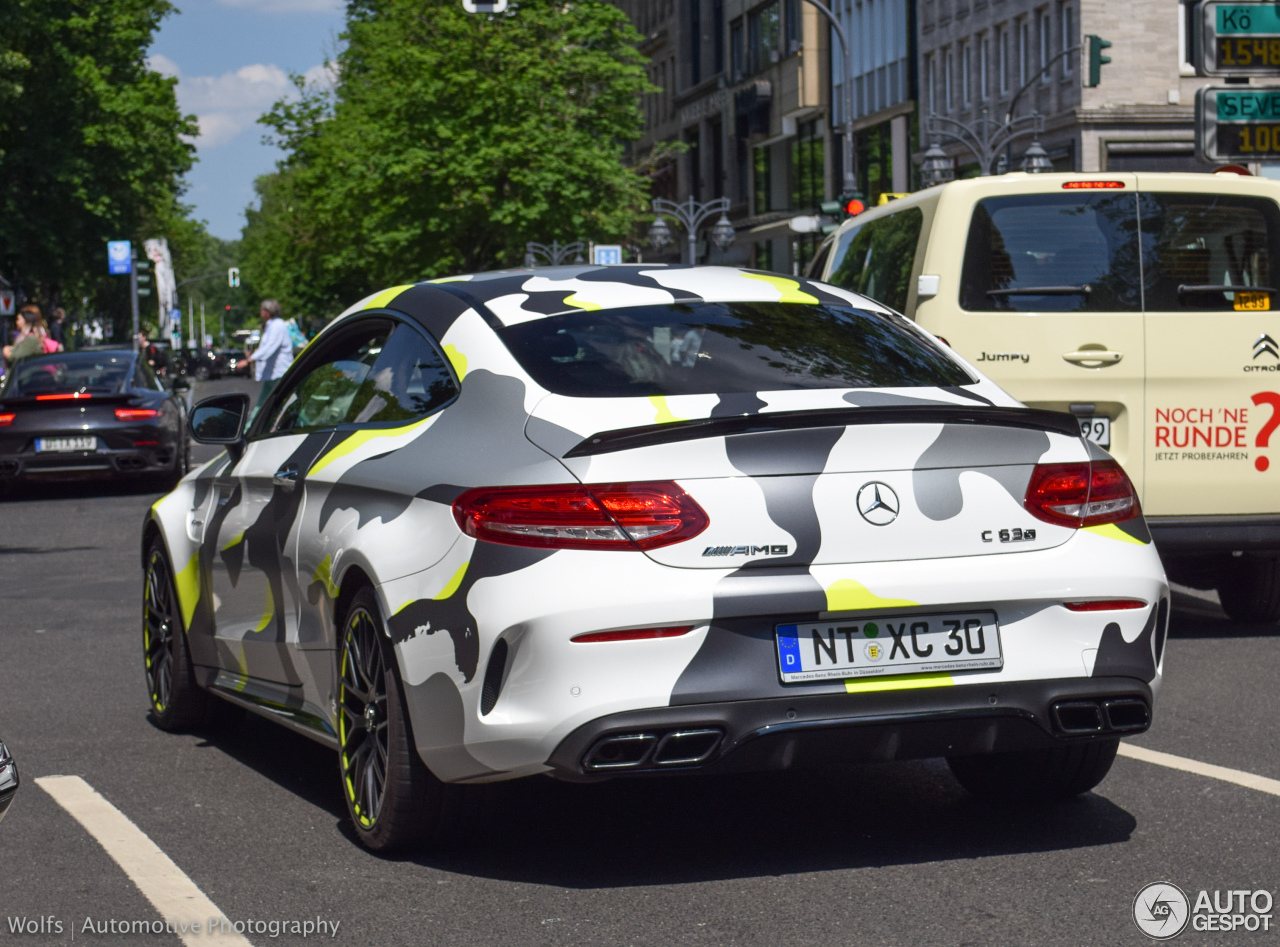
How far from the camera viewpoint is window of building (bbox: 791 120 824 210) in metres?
64.4

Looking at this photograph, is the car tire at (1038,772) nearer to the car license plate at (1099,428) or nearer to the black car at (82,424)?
the car license plate at (1099,428)

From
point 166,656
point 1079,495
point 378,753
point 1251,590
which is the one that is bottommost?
point 1251,590

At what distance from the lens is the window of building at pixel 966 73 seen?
52.1m

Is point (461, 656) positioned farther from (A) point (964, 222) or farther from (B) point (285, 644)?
(A) point (964, 222)

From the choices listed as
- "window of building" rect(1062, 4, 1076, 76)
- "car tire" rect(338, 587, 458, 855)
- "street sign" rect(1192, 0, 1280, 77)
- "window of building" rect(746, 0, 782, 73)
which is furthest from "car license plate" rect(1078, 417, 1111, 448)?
"window of building" rect(746, 0, 782, 73)

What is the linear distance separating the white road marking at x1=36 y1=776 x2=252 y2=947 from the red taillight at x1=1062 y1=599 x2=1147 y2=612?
6.65 ft

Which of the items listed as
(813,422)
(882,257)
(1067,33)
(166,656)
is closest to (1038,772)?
(813,422)

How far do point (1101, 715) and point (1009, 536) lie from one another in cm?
49

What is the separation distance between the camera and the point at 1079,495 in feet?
16.4

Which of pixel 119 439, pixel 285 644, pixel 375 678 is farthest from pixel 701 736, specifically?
pixel 119 439

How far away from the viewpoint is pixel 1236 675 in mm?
8102

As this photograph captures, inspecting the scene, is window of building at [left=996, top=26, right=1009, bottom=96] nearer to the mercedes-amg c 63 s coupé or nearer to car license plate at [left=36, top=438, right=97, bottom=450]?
car license plate at [left=36, top=438, right=97, bottom=450]

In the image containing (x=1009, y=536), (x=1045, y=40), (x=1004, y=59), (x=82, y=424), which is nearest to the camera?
(x=1009, y=536)

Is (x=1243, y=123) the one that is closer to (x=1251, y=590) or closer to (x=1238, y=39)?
(x=1238, y=39)
